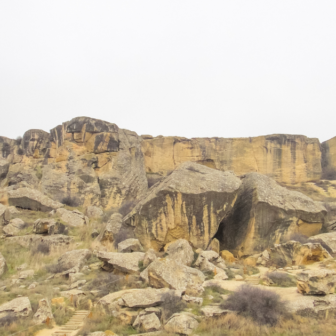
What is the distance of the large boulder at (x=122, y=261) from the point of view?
8039 millimetres

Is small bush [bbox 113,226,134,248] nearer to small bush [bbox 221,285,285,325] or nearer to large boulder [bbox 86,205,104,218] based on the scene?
large boulder [bbox 86,205,104,218]

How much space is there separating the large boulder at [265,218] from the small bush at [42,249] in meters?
6.57

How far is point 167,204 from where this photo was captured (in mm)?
10242

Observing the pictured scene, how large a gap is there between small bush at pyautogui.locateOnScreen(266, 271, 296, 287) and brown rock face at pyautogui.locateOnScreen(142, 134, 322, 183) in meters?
22.6

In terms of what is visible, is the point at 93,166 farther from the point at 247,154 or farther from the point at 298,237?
the point at 247,154

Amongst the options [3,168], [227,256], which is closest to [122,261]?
[227,256]

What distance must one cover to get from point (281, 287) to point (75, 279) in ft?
17.1

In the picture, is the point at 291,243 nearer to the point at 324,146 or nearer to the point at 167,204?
the point at 167,204

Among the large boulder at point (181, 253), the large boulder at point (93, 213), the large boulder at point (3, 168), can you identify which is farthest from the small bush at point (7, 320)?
the large boulder at point (3, 168)

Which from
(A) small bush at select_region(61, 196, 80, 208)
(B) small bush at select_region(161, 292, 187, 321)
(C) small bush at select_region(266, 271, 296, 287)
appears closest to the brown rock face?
(A) small bush at select_region(61, 196, 80, 208)

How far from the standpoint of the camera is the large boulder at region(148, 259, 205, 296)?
21.8 feet

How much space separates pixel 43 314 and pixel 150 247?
187 inches

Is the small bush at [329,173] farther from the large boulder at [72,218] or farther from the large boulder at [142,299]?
the large boulder at [142,299]

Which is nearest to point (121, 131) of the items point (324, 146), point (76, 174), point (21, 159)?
point (76, 174)
